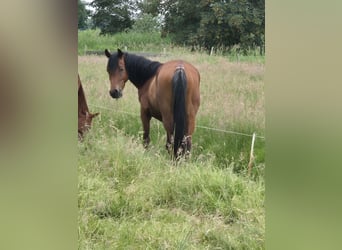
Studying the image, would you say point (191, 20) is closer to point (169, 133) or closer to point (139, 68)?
point (139, 68)

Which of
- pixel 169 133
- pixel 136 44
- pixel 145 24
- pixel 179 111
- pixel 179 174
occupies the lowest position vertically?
pixel 179 174

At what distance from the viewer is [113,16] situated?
2168 millimetres

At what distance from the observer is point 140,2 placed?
2.13 meters

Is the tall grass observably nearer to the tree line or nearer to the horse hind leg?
the tree line

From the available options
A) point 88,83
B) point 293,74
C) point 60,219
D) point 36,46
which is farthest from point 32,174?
point 293,74

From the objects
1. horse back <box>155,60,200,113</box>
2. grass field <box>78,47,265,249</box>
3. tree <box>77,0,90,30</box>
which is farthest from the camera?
horse back <box>155,60,200,113</box>

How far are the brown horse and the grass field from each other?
1.5 inches

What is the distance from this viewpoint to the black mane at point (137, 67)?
223cm

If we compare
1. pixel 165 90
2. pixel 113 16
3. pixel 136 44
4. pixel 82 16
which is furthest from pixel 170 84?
pixel 82 16

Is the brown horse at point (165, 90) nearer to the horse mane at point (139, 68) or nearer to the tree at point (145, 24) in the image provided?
the horse mane at point (139, 68)

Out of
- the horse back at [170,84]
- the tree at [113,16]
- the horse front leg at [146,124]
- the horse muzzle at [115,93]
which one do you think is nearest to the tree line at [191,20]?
the tree at [113,16]

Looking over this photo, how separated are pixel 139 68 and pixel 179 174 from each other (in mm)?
603

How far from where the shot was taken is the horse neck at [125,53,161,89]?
2234 mm

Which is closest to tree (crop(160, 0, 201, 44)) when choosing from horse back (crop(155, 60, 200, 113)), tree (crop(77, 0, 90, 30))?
horse back (crop(155, 60, 200, 113))
